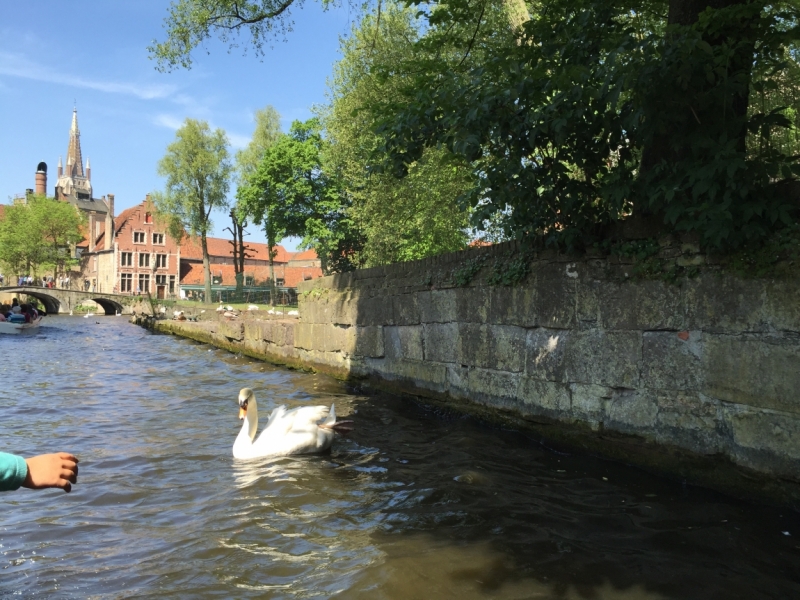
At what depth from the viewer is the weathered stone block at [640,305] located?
17.5 feet

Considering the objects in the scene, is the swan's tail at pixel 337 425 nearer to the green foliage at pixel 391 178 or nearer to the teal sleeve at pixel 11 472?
the teal sleeve at pixel 11 472

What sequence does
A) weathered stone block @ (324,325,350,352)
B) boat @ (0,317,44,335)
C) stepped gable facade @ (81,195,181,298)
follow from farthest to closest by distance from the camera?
stepped gable facade @ (81,195,181,298) → boat @ (0,317,44,335) → weathered stone block @ (324,325,350,352)

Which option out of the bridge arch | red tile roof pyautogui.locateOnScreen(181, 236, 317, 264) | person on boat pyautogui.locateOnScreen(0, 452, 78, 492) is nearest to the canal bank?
person on boat pyautogui.locateOnScreen(0, 452, 78, 492)

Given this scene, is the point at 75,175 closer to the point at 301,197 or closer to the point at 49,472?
the point at 301,197

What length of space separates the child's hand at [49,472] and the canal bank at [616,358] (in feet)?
15.1

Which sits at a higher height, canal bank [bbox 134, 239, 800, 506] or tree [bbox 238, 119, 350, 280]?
tree [bbox 238, 119, 350, 280]

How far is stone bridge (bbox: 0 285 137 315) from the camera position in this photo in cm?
6162

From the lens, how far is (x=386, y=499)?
16.8ft

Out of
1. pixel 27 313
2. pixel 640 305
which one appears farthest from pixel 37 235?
pixel 640 305

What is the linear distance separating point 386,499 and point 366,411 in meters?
3.81

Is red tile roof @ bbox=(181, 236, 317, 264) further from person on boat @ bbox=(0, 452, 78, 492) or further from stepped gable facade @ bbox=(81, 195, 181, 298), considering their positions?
person on boat @ bbox=(0, 452, 78, 492)

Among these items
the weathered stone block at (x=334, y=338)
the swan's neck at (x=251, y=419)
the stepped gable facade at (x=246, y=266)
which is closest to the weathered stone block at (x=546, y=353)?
the swan's neck at (x=251, y=419)

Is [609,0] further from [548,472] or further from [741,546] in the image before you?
[741,546]

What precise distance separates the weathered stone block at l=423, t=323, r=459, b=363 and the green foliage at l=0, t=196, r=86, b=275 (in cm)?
7237
